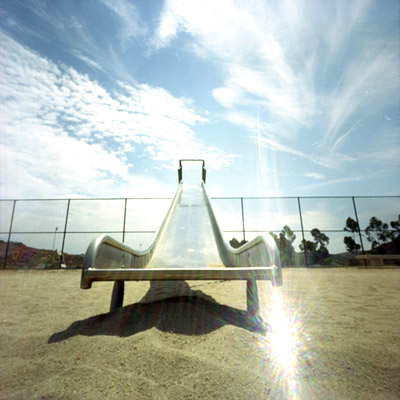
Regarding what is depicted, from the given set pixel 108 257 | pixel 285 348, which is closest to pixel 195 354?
pixel 285 348

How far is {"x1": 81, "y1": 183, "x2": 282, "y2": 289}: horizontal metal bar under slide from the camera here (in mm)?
2354

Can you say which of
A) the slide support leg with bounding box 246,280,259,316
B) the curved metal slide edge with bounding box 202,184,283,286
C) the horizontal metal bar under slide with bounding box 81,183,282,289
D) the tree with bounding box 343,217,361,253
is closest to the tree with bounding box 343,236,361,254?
the tree with bounding box 343,217,361,253

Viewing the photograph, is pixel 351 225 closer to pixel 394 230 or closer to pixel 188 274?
pixel 394 230

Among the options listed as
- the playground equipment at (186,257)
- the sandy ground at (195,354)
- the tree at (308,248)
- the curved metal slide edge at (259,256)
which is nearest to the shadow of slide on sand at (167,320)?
the sandy ground at (195,354)

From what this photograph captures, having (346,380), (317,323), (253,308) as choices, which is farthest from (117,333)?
(317,323)

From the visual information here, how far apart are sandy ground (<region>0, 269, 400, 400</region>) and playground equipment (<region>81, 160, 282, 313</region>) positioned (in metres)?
0.44

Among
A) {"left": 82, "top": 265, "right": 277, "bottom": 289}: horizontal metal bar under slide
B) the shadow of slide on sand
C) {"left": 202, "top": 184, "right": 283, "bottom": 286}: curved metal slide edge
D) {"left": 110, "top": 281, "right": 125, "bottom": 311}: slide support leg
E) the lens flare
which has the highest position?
{"left": 202, "top": 184, "right": 283, "bottom": 286}: curved metal slide edge

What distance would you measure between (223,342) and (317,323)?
152cm

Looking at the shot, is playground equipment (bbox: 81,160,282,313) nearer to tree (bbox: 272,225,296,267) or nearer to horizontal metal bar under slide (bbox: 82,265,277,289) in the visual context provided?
horizontal metal bar under slide (bbox: 82,265,277,289)

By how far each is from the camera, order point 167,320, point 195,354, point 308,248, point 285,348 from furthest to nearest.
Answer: point 308,248, point 167,320, point 285,348, point 195,354

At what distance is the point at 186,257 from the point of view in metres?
4.79

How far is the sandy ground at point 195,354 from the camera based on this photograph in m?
1.40

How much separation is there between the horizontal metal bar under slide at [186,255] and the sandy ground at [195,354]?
0.47 meters

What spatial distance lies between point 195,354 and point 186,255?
3.19 m
